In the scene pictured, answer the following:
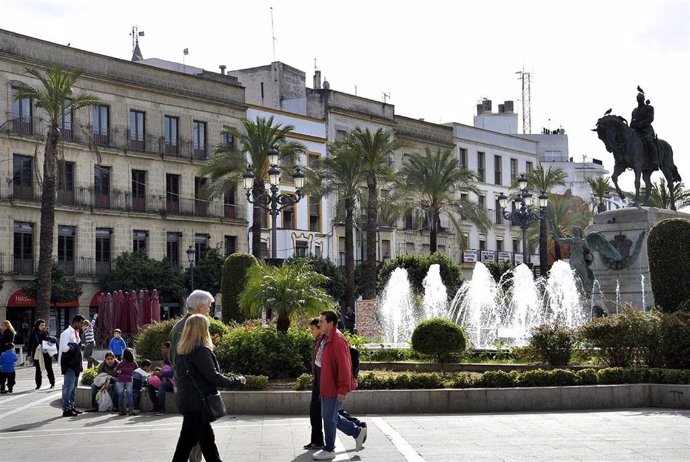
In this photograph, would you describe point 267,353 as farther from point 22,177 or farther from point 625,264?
point 22,177

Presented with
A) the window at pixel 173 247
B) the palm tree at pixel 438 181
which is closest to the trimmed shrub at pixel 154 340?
the window at pixel 173 247

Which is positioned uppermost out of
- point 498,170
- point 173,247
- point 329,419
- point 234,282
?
point 498,170

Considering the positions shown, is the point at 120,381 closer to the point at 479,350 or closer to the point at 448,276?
the point at 479,350

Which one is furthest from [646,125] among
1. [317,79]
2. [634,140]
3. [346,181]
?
[317,79]

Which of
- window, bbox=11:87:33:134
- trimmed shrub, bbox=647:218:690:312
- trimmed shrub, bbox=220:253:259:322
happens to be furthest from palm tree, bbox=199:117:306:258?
trimmed shrub, bbox=647:218:690:312

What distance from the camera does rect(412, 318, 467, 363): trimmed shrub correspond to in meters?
19.3

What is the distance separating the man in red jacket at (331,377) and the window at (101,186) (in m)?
38.1

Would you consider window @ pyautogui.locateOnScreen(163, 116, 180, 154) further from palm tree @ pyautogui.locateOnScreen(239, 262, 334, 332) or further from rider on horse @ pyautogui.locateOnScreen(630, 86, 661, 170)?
palm tree @ pyautogui.locateOnScreen(239, 262, 334, 332)

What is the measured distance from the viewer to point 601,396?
15.4 m

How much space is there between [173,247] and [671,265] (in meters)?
34.2

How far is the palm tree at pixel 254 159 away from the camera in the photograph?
41938 millimetres

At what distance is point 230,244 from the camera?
54344 millimetres

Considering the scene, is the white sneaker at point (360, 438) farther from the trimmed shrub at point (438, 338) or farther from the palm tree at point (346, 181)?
the palm tree at point (346, 181)

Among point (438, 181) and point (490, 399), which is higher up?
point (438, 181)
